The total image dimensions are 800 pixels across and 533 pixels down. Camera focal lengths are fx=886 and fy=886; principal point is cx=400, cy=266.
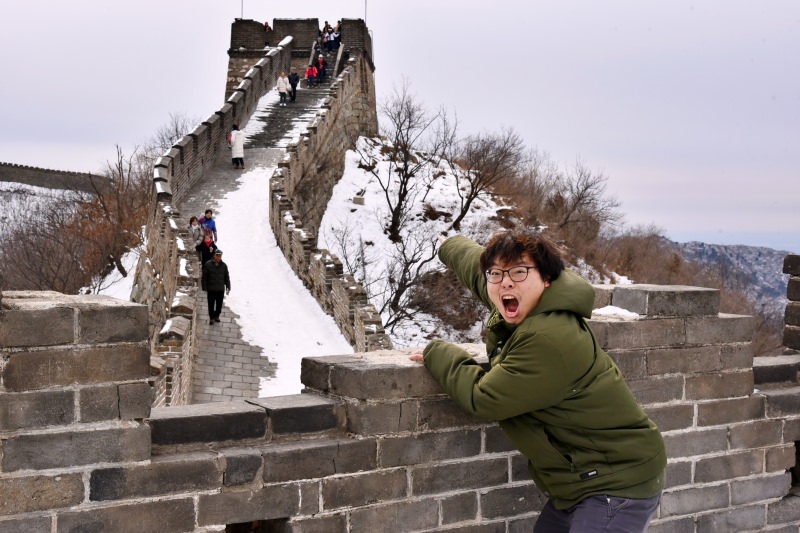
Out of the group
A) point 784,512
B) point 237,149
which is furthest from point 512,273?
point 237,149

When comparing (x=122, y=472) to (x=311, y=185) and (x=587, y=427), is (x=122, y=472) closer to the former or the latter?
(x=587, y=427)

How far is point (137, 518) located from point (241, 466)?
464 millimetres

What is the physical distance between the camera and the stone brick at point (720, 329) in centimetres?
488

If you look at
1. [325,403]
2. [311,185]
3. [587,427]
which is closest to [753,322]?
[587,427]

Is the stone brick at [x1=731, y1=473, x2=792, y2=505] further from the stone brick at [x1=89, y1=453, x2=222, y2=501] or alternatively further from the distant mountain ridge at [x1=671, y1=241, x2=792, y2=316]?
the distant mountain ridge at [x1=671, y1=241, x2=792, y2=316]

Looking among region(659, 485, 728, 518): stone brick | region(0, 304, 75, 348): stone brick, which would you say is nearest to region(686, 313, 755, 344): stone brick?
region(659, 485, 728, 518): stone brick

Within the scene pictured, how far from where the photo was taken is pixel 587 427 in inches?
134

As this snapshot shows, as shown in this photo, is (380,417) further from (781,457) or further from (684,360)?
(781,457)

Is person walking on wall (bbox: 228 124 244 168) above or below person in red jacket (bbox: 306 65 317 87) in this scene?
below

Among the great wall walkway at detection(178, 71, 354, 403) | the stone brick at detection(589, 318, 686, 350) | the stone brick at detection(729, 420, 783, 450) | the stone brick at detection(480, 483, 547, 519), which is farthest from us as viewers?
the great wall walkway at detection(178, 71, 354, 403)

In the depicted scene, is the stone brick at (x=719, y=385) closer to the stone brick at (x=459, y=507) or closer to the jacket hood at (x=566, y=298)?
the stone brick at (x=459, y=507)

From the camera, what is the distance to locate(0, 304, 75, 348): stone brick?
327 cm

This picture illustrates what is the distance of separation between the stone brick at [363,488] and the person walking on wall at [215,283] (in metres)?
12.2

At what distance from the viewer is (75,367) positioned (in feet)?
11.1
